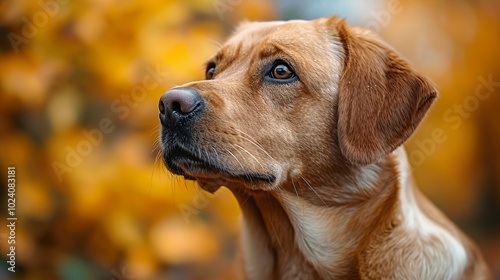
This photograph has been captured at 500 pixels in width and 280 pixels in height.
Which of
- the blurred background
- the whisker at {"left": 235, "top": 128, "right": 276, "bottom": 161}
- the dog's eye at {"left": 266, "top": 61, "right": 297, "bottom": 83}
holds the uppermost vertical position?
the dog's eye at {"left": 266, "top": 61, "right": 297, "bottom": 83}

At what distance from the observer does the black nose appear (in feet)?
9.05

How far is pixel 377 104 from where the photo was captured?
300 centimetres

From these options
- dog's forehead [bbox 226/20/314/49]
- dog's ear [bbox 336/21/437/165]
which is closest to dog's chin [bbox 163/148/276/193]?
dog's ear [bbox 336/21/437/165]

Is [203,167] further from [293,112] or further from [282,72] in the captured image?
[282,72]

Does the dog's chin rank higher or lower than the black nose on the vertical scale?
lower

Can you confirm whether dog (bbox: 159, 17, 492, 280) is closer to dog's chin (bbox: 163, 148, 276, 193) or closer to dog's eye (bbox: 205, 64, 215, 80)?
dog's chin (bbox: 163, 148, 276, 193)

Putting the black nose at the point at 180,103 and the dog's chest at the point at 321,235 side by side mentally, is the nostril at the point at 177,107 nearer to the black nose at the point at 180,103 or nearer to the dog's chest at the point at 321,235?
the black nose at the point at 180,103

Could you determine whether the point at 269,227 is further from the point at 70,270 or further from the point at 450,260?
the point at 70,270

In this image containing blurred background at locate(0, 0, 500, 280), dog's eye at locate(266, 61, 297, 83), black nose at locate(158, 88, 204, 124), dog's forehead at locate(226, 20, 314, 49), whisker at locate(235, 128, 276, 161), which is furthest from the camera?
blurred background at locate(0, 0, 500, 280)

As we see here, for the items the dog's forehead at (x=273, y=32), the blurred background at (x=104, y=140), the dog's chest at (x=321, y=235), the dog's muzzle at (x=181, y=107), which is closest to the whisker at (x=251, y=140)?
the dog's muzzle at (x=181, y=107)

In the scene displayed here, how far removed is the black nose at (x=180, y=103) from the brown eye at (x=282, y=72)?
436 mm

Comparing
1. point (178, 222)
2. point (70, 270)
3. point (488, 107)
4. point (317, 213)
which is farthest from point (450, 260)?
point (488, 107)

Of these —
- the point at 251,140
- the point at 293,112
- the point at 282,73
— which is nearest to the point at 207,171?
the point at 251,140

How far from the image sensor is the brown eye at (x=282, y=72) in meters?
3.05
